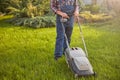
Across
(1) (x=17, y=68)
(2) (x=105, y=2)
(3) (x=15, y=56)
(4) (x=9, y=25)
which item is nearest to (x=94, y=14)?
(2) (x=105, y=2)

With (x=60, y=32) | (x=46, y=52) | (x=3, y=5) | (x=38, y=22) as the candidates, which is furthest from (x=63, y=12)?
(x=3, y=5)

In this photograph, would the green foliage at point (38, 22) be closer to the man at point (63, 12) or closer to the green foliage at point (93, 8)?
the green foliage at point (93, 8)

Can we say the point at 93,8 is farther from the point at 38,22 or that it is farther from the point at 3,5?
the point at 3,5

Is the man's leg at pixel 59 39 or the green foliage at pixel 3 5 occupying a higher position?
the man's leg at pixel 59 39

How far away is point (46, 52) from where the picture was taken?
6773 millimetres

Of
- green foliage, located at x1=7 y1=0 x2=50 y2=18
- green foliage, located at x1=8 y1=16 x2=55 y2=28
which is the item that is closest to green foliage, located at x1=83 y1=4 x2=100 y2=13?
green foliage, located at x1=7 y1=0 x2=50 y2=18

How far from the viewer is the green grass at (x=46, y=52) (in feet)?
17.9

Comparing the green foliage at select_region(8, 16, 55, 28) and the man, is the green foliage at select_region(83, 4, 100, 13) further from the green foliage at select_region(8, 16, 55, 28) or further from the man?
the man

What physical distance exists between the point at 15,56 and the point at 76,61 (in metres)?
1.87

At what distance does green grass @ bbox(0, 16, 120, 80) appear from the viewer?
17.9 ft

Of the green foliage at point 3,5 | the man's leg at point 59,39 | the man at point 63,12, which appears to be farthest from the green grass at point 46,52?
the green foliage at point 3,5

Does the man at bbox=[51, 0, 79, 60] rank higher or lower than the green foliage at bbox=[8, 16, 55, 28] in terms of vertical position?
higher

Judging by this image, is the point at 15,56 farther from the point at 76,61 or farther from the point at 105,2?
the point at 105,2

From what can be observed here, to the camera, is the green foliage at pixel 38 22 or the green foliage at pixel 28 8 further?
the green foliage at pixel 28 8
